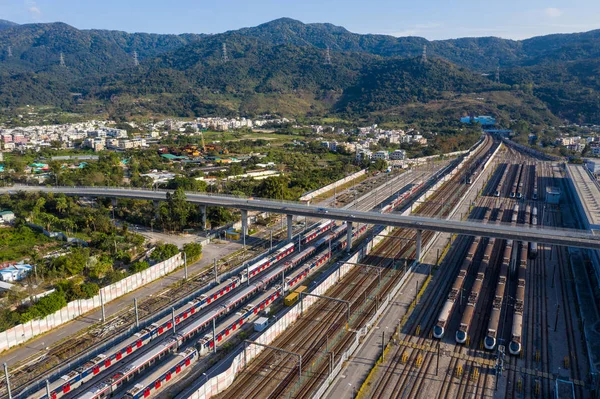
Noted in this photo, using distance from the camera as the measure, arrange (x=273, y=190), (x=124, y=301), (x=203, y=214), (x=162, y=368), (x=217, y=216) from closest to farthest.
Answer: (x=162, y=368) → (x=124, y=301) → (x=203, y=214) → (x=217, y=216) → (x=273, y=190)

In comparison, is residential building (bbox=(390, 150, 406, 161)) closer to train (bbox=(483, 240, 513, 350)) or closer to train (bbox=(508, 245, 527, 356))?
train (bbox=(483, 240, 513, 350))

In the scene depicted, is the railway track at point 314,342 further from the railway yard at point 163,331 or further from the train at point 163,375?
the railway yard at point 163,331

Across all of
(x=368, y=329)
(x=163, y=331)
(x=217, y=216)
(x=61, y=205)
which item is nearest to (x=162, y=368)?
(x=163, y=331)

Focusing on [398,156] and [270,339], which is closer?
[270,339]

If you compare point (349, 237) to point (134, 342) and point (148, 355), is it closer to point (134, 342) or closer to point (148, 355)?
point (134, 342)

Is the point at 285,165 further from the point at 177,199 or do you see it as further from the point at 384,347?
the point at 384,347

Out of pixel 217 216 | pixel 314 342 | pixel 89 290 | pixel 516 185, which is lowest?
pixel 314 342

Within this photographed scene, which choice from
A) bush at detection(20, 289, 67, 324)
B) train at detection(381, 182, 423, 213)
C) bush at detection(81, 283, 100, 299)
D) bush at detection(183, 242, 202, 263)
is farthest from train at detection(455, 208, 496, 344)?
bush at detection(20, 289, 67, 324)
